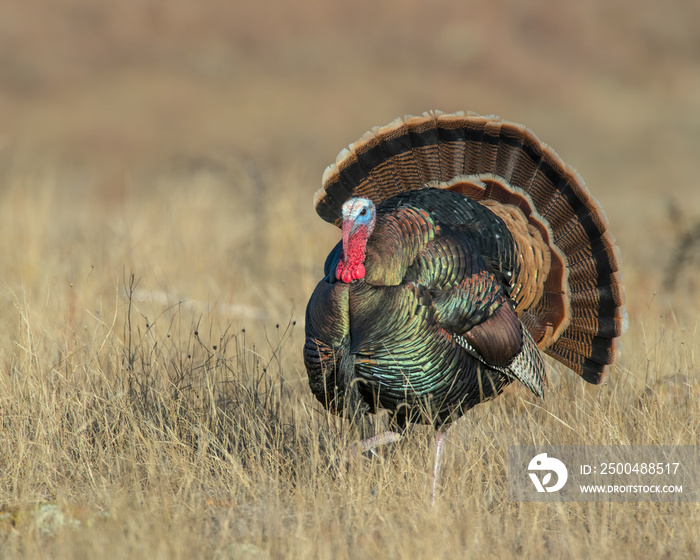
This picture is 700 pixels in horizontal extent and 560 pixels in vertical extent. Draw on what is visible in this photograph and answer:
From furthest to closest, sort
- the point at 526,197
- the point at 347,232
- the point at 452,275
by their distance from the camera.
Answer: the point at 526,197
the point at 452,275
the point at 347,232

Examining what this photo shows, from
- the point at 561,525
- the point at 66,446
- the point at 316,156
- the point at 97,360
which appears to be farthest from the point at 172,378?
the point at 316,156

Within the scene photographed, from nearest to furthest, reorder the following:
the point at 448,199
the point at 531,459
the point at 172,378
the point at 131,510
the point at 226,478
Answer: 1. the point at 131,510
2. the point at 226,478
3. the point at 531,459
4. the point at 448,199
5. the point at 172,378

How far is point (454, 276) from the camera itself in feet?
12.9

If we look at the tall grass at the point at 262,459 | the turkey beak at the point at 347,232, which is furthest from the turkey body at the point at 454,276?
the tall grass at the point at 262,459

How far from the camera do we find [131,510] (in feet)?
10.9

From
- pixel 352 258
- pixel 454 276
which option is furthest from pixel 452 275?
pixel 352 258

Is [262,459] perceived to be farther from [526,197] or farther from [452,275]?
[526,197]

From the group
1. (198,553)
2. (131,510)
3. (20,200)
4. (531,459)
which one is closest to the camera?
(198,553)

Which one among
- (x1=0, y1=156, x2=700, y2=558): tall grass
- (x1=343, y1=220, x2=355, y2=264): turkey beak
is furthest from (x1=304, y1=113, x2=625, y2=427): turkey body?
(x1=0, y1=156, x2=700, y2=558): tall grass

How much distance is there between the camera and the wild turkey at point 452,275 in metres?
3.73

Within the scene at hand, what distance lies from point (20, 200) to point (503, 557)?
6.51 m

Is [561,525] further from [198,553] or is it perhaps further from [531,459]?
[198,553]

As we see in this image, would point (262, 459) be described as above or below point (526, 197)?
below

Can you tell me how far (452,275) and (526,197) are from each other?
3.44ft
